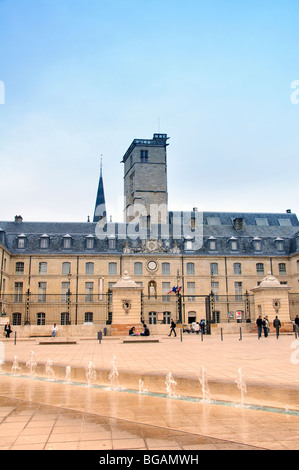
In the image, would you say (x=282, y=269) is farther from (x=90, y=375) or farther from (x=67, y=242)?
(x=90, y=375)

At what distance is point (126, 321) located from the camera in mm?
32375

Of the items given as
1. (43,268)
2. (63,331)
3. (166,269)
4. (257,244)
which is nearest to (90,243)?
(43,268)

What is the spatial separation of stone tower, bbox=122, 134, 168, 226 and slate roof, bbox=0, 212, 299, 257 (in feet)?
24.9

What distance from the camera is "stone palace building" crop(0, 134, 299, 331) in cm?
5153

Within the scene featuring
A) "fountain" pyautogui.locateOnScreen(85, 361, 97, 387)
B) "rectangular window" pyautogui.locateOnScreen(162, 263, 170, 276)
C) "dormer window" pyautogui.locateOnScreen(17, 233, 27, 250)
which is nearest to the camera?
"fountain" pyautogui.locateOnScreen(85, 361, 97, 387)

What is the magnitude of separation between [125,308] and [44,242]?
25351 millimetres

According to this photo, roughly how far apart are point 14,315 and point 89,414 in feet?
152

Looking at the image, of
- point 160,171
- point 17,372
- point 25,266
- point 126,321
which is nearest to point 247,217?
point 160,171

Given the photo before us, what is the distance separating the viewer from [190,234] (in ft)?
191

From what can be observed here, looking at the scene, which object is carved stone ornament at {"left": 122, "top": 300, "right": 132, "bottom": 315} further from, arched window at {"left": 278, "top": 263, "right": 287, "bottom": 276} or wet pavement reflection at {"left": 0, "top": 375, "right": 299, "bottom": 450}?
Answer: arched window at {"left": 278, "top": 263, "right": 287, "bottom": 276}

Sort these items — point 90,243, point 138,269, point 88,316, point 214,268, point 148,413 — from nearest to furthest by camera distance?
1. point 148,413
2. point 88,316
3. point 138,269
4. point 90,243
5. point 214,268

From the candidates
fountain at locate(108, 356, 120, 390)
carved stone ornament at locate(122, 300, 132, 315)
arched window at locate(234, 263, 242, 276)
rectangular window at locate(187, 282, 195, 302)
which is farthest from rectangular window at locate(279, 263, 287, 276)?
fountain at locate(108, 356, 120, 390)

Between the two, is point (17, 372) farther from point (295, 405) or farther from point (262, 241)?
point (262, 241)
